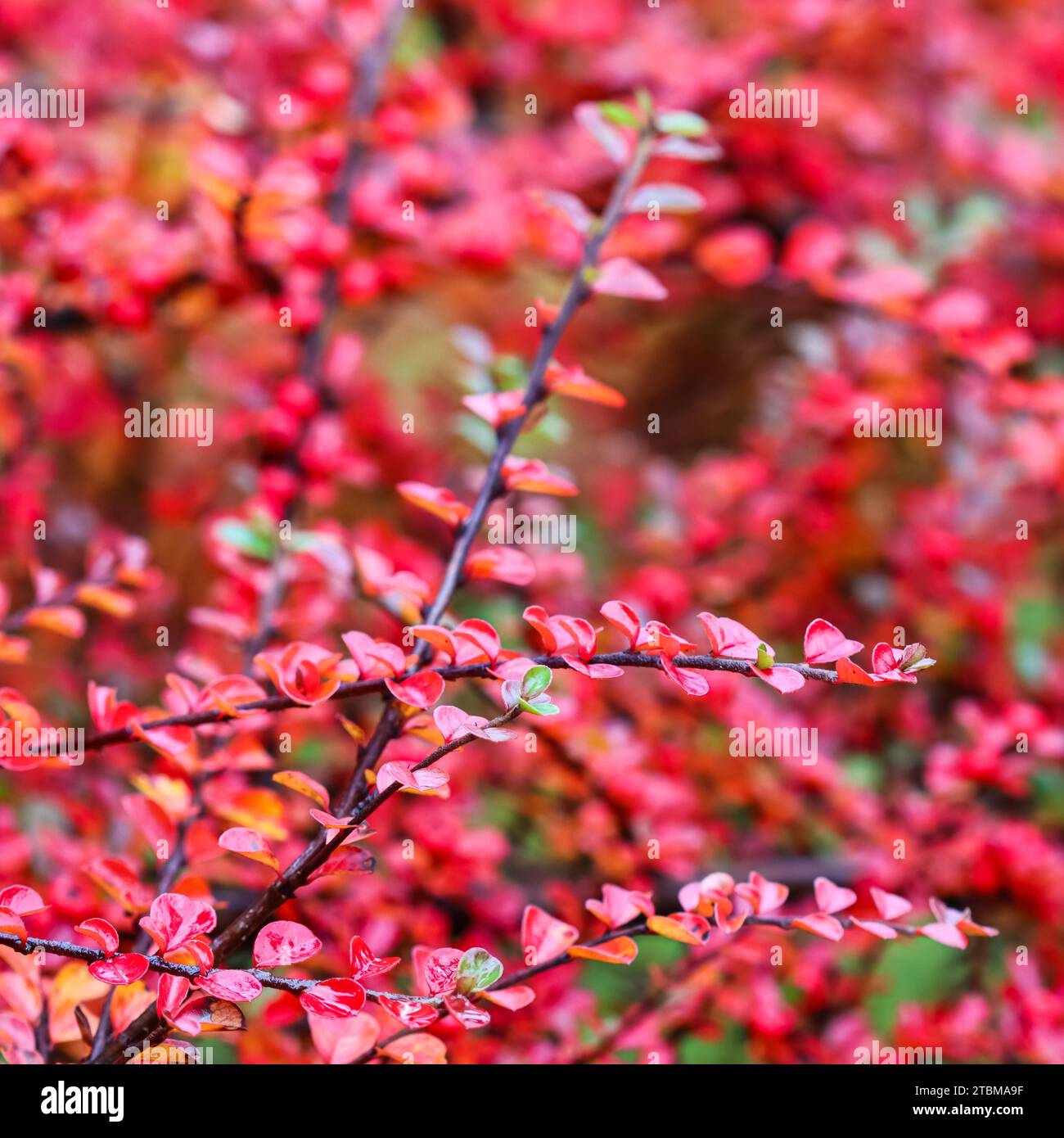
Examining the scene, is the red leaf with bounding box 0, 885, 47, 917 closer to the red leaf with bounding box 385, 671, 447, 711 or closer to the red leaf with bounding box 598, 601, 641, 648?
the red leaf with bounding box 385, 671, 447, 711

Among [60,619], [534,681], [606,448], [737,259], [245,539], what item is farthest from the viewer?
[606,448]

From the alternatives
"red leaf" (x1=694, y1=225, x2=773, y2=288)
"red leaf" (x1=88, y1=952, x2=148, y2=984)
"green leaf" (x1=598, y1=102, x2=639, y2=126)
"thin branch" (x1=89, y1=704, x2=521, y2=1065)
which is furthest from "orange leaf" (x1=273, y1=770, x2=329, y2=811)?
"red leaf" (x1=694, y1=225, x2=773, y2=288)

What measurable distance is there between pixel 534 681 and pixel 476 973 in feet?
0.61

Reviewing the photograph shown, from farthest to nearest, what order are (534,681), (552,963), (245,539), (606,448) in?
(606,448), (245,539), (552,963), (534,681)

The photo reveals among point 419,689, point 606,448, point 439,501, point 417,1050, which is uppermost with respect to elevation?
point 606,448

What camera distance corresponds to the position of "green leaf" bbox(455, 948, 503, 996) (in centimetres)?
60

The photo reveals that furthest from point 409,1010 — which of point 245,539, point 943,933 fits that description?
point 245,539

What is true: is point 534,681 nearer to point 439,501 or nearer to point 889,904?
point 439,501

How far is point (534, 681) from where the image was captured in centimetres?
56

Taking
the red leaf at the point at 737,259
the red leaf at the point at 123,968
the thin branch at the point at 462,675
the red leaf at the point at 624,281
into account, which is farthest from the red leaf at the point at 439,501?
the red leaf at the point at 737,259

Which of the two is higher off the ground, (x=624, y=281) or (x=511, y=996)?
(x=624, y=281)

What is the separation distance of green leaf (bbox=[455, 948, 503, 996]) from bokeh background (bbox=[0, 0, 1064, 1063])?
9.6 inches

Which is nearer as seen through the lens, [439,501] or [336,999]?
[336,999]

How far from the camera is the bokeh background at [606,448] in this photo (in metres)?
1.07
